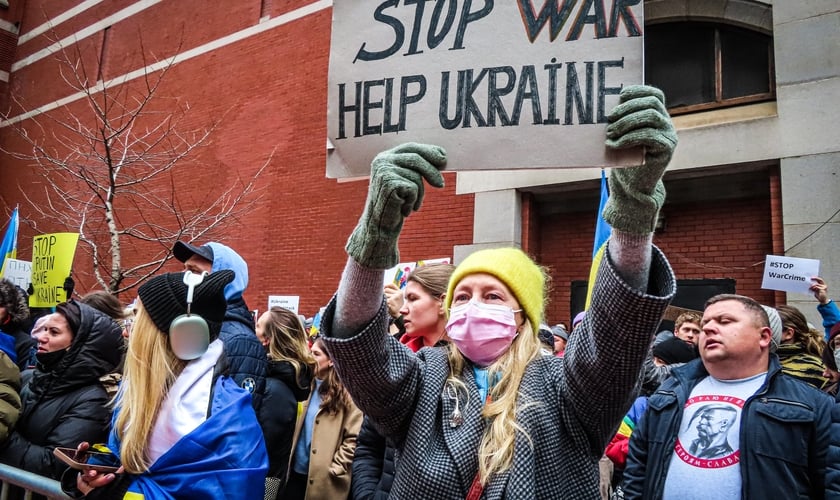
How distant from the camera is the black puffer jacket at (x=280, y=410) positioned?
3.16 meters

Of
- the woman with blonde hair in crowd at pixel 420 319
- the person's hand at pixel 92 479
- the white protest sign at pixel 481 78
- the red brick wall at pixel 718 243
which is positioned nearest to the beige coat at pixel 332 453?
the woman with blonde hair in crowd at pixel 420 319

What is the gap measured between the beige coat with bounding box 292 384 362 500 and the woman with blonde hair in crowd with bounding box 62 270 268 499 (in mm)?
1000

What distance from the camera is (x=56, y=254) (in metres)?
5.93

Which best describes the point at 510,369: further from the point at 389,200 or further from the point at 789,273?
the point at 789,273

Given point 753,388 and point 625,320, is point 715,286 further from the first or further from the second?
point 625,320

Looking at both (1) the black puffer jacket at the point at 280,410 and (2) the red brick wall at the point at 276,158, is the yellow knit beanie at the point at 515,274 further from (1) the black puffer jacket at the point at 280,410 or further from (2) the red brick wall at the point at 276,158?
(2) the red brick wall at the point at 276,158

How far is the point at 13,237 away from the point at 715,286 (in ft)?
28.0

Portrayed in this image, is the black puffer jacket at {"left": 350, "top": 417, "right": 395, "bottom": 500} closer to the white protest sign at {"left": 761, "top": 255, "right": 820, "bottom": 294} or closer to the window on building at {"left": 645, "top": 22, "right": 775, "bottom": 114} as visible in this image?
the white protest sign at {"left": 761, "top": 255, "right": 820, "bottom": 294}

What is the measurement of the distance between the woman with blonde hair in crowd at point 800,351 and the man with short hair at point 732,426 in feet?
3.98

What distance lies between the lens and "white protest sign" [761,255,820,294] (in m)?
5.28

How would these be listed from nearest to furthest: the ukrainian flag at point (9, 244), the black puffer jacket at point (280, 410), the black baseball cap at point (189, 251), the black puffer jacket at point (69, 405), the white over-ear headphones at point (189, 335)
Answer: the white over-ear headphones at point (189, 335)
the black puffer jacket at point (69, 405)
the black puffer jacket at point (280, 410)
the black baseball cap at point (189, 251)
the ukrainian flag at point (9, 244)

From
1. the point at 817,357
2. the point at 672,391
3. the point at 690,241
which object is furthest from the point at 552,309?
the point at 672,391

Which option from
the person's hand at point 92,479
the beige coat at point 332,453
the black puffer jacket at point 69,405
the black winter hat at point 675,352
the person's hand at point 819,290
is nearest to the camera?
the person's hand at point 92,479

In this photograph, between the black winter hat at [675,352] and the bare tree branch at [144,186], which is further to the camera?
the bare tree branch at [144,186]
